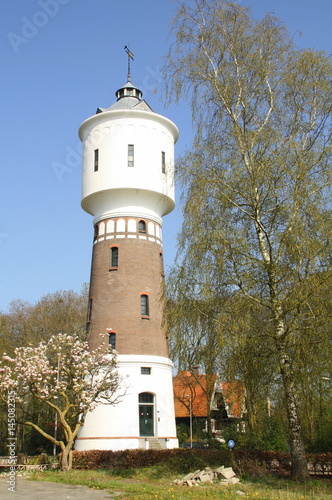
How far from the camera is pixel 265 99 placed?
1454 cm

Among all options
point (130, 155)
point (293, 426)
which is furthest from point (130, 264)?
point (293, 426)

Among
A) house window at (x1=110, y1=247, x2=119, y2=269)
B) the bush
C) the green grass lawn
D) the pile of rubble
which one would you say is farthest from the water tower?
the pile of rubble

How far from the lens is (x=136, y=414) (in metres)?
23.7

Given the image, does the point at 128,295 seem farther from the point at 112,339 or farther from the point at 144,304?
the point at 112,339

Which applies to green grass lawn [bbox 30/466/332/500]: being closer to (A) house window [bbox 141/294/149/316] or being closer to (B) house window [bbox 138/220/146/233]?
(A) house window [bbox 141/294/149/316]

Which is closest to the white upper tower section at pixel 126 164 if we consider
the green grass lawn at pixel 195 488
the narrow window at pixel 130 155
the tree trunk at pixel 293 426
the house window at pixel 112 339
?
the narrow window at pixel 130 155

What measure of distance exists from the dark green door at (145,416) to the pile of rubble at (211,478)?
915 cm

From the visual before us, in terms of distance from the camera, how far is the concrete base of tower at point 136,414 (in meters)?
23.1

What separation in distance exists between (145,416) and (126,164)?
12580 mm

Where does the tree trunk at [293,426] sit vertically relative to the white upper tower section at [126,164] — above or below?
below

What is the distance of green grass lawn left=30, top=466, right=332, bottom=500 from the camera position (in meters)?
11.3

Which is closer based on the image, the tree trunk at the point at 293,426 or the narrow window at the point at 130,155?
the tree trunk at the point at 293,426

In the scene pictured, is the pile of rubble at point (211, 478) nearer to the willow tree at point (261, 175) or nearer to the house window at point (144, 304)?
the willow tree at point (261, 175)

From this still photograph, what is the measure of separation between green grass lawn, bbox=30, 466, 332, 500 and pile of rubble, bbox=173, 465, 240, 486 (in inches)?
11.4
